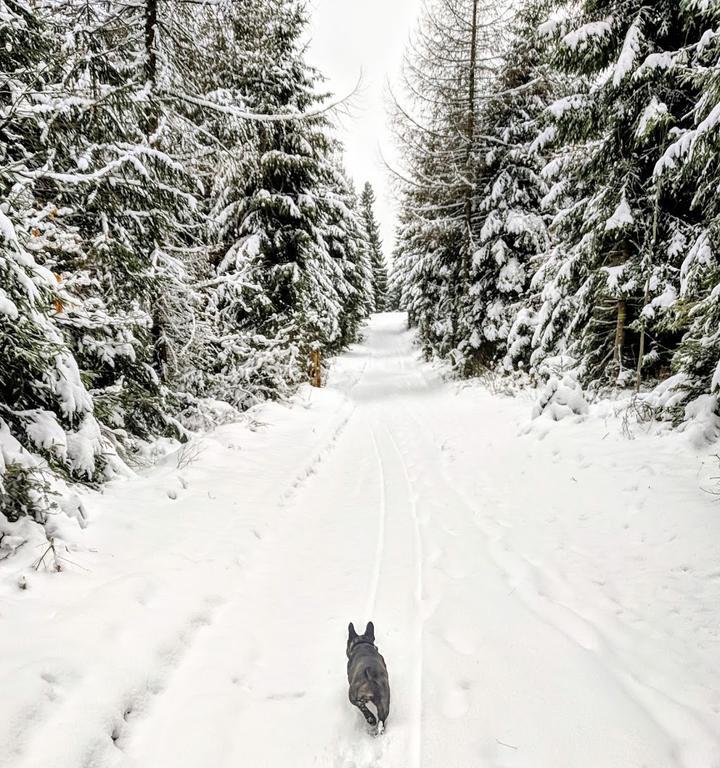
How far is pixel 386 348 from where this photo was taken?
3369 centimetres

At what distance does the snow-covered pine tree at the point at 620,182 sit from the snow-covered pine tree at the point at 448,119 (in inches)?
195

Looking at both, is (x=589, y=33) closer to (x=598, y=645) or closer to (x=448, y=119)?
(x=448, y=119)

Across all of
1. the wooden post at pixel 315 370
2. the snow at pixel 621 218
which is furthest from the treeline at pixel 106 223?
the snow at pixel 621 218

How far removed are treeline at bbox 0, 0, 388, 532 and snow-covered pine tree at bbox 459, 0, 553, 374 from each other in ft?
21.0

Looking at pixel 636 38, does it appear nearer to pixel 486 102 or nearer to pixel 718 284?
pixel 718 284

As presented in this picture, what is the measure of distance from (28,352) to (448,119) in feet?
43.7

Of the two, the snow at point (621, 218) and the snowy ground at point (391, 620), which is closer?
the snowy ground at point (391, 620)

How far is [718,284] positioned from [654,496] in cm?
223

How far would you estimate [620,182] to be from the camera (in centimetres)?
691

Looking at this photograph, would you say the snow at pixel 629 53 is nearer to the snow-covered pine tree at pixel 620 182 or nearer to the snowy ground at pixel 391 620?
the snow-covered pine tree at pixel 620 182

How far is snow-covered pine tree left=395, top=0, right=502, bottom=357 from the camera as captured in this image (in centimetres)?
1191

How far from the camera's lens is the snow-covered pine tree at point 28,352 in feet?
10.4

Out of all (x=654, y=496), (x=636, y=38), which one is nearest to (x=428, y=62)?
(x=636, y=38)

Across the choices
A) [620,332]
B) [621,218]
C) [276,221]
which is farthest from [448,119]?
[620,332]
